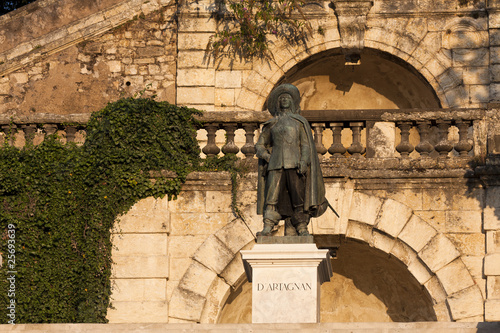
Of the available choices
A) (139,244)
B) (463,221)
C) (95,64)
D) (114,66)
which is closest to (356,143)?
(463,221)

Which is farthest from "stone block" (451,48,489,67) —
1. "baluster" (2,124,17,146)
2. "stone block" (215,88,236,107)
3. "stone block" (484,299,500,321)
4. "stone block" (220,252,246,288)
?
"baluster" (2,124,17,146)

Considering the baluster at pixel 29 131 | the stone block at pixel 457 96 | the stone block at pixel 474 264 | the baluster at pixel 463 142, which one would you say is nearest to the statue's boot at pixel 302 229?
the stone block at pixel 474 264

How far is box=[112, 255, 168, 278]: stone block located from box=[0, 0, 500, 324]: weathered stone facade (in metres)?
0.01

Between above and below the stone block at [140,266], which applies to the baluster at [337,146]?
above

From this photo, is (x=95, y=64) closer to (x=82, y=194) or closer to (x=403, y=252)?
(x=82, y=194)

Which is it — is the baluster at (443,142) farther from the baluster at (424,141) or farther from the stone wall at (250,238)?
the stone wall at (250,238)

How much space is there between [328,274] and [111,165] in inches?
135

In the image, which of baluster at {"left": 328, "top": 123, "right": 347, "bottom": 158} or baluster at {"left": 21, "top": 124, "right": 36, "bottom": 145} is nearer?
baluster at {"left": 328, "top": 123, "right": 347, "bottom": 158}

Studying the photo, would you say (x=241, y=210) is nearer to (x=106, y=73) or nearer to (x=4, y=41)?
(x=106, y=73)

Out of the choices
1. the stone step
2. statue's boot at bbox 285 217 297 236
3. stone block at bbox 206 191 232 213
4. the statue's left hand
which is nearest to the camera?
the stone step

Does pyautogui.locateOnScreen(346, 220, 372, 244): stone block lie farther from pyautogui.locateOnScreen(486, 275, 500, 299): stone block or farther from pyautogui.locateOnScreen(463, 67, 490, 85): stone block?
pyautogui.locateOnScreen(463, 67, 490, 85): stone block

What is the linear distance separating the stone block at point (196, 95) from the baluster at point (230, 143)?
2651 mm

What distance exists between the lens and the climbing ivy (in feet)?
44.9

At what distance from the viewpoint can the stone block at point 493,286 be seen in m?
13.4
